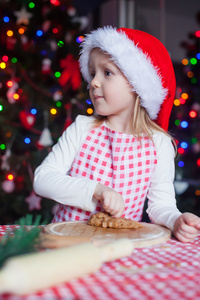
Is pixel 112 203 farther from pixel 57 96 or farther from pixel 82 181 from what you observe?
pixel 57 96

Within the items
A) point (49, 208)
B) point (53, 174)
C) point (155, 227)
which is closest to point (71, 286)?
point (155, 227)

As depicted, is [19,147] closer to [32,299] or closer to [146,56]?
[146,56]

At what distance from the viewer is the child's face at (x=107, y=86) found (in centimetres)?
125

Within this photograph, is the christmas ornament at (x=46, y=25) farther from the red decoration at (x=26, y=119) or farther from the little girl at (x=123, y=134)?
the little girl at (x=123, y=134)

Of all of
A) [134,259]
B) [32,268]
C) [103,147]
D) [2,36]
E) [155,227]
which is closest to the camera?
[32,268]

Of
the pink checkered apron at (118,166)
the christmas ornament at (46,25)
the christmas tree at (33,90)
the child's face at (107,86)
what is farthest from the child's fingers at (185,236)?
the christmas ornament at (46,25)

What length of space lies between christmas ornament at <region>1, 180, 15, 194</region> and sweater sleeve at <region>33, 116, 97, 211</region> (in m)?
1.39

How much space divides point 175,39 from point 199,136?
3.51ft

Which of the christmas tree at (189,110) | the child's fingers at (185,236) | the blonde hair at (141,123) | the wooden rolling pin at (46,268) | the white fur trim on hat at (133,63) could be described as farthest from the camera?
the christmas tree at (189,110)

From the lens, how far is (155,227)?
1028 millimetres

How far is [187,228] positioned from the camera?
952 millimetres

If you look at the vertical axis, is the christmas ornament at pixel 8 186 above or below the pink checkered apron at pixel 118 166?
below

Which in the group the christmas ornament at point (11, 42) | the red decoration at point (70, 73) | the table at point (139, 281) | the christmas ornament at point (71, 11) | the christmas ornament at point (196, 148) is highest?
the christmas ornament at point (71, 11)

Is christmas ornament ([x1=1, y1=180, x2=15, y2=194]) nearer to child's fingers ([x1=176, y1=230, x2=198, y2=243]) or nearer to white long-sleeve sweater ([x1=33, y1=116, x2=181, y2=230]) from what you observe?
white long-sleeve sweater ([x1=33, y1=116, x2=181, y2=230])
